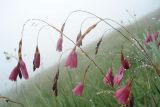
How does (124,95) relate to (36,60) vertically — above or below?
→ below

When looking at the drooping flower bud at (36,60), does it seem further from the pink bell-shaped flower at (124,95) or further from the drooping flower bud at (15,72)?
the pink bell-shaped flower at (124,95)

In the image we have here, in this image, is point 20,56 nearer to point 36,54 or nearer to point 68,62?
point 36,54

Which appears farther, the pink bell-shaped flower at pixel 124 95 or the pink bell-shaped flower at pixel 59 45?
the pink bell-shaped flower at pixel 59 45

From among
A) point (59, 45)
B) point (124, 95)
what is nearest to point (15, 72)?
point (59, 45)

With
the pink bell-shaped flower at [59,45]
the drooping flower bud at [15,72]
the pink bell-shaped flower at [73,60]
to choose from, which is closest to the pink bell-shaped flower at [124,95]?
the pink bell-shaped flower at [73,60]

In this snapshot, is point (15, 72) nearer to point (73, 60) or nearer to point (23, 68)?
point (23, 68)

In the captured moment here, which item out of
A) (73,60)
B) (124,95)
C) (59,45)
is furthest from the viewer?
(59,45)

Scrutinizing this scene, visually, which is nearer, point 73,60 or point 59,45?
point 73,60

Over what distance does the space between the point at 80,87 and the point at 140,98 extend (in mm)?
1012

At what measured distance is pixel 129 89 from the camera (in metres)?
1.63

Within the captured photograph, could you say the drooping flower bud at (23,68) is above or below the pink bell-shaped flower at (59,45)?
below

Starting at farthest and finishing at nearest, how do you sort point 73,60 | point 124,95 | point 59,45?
point 59,45 → point 73,60 → point 124,95

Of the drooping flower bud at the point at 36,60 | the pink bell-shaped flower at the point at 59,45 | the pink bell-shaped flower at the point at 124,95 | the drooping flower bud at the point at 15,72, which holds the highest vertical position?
the pink bell-shaped flower at the point at 59,45

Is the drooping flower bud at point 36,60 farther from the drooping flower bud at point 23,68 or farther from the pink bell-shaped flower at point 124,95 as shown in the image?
the pink bell-shaped flower at point 124,95
